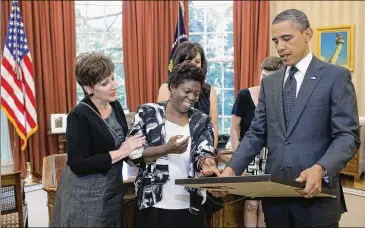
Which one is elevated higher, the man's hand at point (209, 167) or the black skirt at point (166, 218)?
the man's hand at point (209, 167)

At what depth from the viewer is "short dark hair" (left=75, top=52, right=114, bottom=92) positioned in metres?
1.96

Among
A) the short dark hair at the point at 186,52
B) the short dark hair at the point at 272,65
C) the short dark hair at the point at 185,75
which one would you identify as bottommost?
the short dark hair at the point at 185,75

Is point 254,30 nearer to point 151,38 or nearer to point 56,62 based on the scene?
point 151,38

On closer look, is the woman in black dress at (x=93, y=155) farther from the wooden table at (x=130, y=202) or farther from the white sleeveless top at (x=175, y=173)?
the wooden table at (x=130, y=202)

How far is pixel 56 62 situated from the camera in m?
5.98

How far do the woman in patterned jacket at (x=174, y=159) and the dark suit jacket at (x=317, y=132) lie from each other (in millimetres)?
383

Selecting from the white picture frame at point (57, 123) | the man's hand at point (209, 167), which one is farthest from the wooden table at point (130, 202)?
the white picture frame at point (57, 123)

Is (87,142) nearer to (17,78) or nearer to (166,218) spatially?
(166,218)

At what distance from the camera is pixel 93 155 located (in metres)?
1.95

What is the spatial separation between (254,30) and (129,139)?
4765 millimetres

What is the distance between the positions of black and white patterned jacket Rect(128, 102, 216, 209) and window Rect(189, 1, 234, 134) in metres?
4.74

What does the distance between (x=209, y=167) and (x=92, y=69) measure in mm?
738

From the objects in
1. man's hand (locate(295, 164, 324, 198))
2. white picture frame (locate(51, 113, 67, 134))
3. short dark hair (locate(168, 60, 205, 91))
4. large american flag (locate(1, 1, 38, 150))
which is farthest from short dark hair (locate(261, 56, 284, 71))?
white picture frame (locate(51, 113, 67, 134))

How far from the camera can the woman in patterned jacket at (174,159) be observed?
189 cm
